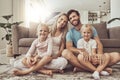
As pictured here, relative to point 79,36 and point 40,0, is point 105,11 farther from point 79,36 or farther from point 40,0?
point 79,36

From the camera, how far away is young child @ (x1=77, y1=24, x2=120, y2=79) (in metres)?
2.08

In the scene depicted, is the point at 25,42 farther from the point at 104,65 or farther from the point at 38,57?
the point at 104,65

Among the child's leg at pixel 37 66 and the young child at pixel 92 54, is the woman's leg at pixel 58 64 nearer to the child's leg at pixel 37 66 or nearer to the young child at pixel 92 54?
the child's leg at pixel 37 66

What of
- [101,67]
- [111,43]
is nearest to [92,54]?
[101,67]

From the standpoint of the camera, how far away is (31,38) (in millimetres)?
3215

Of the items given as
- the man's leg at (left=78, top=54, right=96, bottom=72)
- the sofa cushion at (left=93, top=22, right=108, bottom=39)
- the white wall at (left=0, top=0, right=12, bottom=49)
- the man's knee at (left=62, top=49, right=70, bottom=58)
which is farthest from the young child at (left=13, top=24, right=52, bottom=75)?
the white wall at (left=0, top=0, right=12, bottom=49)

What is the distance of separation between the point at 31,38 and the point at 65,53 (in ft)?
3.88

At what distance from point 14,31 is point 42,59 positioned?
53.0 inches

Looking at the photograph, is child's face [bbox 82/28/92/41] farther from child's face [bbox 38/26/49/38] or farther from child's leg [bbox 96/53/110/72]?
child's face [bbox 38/26/49/38]

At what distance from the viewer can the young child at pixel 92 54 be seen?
6.84ft

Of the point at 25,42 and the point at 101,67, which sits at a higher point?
the point at 25,42

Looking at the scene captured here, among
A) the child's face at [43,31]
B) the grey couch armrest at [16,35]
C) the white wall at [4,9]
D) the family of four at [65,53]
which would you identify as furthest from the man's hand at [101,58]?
the white wall at [4,9]

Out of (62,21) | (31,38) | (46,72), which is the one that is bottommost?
(46,72)

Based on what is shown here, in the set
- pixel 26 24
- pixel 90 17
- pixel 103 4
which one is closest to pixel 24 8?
pixel 26 24
